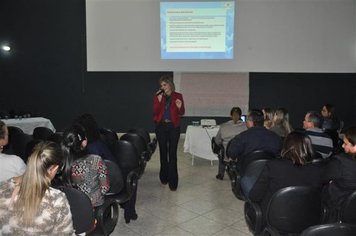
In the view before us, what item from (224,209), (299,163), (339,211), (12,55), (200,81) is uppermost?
(12,55)

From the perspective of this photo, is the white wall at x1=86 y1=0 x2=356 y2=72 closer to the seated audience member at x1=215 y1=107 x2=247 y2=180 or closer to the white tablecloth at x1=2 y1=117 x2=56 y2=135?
the white tablecloth at x1=2 y1=117 x2=56 y2=135

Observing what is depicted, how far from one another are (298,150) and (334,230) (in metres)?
1.05

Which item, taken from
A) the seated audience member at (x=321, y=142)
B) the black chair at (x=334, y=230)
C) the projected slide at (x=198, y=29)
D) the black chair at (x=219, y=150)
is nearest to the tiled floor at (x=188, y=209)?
the black chair at (x=219, y=150)

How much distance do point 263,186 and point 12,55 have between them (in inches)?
310

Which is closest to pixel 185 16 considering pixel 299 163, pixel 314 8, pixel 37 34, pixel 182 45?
pixel 182 45

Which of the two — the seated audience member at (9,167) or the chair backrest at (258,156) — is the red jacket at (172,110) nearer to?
the chair backrest at (258,156)

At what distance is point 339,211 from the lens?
2.38 m

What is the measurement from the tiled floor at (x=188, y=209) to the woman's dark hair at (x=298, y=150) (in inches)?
51.1

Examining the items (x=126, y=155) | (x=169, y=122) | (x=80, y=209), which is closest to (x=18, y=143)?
(x=126, y=155)

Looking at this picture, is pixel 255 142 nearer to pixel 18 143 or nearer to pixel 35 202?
pixel 35 202

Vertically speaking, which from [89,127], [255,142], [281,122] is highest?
[89,127]

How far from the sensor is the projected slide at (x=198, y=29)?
7277 mm

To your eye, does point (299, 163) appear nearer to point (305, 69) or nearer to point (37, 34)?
point (305, 69)

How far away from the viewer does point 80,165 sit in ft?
8.13
